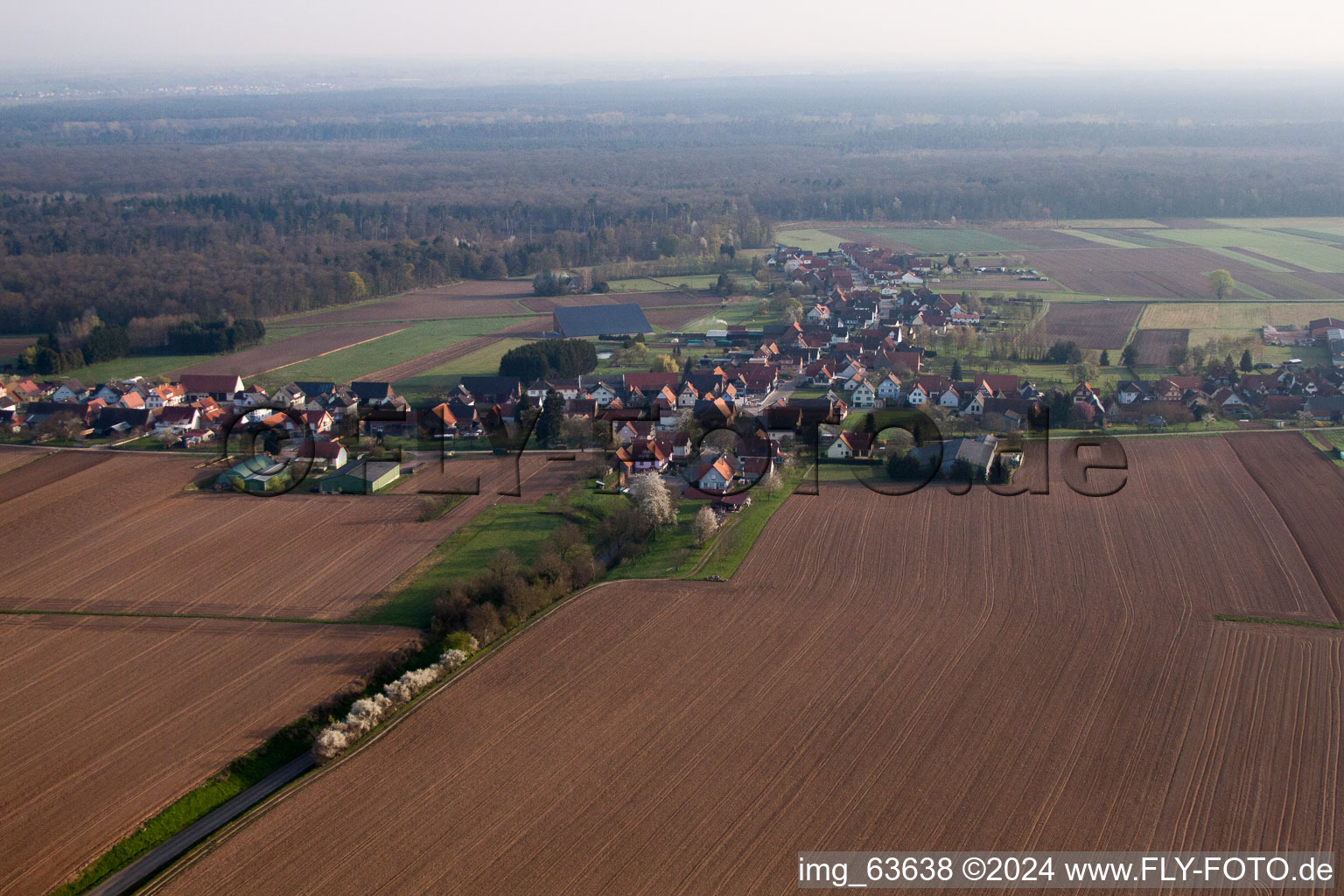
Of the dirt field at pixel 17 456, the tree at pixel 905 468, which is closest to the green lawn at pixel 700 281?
the tree at pixel 905 468

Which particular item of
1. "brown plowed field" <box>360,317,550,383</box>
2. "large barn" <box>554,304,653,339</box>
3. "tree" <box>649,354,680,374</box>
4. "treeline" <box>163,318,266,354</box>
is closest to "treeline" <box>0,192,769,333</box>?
"treeline" <box>163,318,266,354</box>

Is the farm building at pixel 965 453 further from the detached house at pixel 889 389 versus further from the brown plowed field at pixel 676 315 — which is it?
the brown plowed field at pixel 676 315

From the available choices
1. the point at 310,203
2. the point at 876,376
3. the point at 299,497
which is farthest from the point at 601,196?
the point at 299,497

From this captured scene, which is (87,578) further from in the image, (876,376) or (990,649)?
(876,376)

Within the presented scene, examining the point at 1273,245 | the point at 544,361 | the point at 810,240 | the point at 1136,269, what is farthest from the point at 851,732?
the point at 1273,245

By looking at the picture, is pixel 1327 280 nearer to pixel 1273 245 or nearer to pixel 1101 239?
pixel 1273 245

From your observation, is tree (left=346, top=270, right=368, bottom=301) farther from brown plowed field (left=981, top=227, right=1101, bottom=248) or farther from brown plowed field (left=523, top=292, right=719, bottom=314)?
brown plowed field (left=981, top=227, right=1101, bottom=248)
